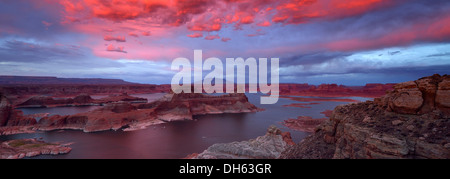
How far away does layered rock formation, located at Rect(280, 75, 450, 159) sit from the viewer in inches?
220

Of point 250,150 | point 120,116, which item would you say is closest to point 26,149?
point 120,116

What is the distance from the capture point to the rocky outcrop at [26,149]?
1814 centimetres

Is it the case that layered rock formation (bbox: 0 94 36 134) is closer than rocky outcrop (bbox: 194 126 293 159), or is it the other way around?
rocky outcrop (bbox: 194 126 293 159)

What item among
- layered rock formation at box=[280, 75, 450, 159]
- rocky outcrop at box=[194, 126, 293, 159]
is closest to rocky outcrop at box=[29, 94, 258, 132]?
rocky outcrop at box=[194, 126, 293, 159]

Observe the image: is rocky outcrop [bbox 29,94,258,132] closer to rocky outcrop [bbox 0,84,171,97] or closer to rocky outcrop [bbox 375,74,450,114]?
rocky outcrop [bbox 375,74,450,114]

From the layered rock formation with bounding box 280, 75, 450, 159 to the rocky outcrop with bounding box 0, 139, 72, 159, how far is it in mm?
25119

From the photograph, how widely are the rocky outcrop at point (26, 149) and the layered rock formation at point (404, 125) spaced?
25119mm

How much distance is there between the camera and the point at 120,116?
109 ft

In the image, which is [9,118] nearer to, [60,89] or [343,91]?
[60,89]

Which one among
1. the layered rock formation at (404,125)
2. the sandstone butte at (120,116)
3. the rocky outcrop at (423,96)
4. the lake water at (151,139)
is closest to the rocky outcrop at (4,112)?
the sandstone butte at (120,116)

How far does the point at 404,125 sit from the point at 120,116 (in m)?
36.4
